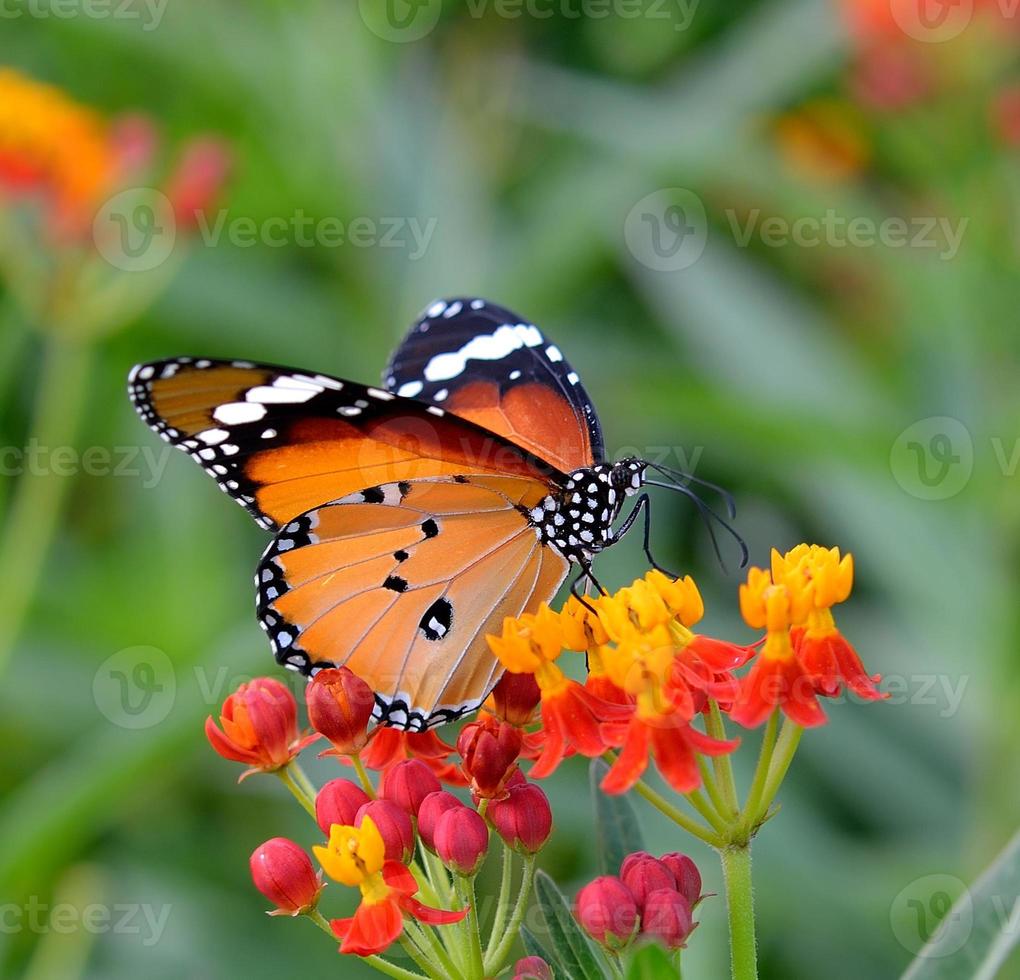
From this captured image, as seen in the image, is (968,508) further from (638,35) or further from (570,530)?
(638,35)

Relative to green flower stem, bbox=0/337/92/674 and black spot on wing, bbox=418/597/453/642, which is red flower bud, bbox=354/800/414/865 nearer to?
black spot on wing, bbox=418/597/453/642

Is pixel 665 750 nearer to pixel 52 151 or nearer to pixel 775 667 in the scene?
pixel 775 667

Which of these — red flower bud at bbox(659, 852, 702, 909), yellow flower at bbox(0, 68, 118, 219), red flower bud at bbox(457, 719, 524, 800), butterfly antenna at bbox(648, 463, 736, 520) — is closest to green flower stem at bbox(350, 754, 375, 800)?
red flower bud at bbox(457, 719, 524, 800)

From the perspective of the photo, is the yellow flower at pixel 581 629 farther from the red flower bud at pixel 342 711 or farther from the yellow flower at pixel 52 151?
the yellow flower at pixel 52 151

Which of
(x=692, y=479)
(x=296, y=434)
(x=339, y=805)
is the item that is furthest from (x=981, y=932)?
(x=296, y=434)

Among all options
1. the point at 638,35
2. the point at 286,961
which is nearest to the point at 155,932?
the point at 286,961
